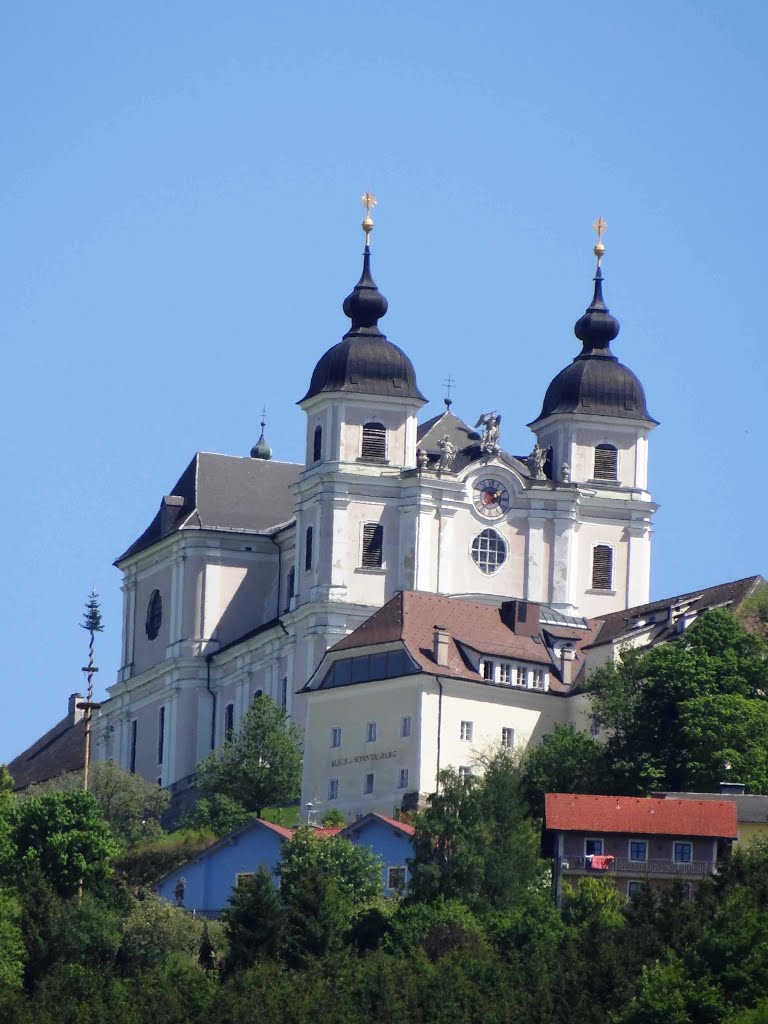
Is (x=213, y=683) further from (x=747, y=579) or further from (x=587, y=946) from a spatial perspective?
(x=587, y=946)

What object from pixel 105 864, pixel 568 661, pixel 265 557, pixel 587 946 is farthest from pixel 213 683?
pixel 587 946

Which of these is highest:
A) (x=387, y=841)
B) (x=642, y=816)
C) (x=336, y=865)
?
(x=642, y=816)

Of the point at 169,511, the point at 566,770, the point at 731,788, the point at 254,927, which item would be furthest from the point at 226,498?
the point at 254,927

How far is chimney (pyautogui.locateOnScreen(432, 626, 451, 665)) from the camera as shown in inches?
4587

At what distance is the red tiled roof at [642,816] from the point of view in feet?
345

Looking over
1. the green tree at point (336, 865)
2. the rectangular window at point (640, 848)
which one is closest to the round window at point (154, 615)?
the green tree at point (336, 865)

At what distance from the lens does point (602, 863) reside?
4154 inches

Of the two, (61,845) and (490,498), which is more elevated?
(490,498)

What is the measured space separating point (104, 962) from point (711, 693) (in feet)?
66.5

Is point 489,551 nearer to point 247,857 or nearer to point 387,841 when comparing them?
point 247,857

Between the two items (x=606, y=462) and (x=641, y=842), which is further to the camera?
(x=606, y=462)

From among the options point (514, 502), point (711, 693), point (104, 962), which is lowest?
point (104, 962)

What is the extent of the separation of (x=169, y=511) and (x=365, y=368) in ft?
37.6

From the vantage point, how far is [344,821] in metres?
115
